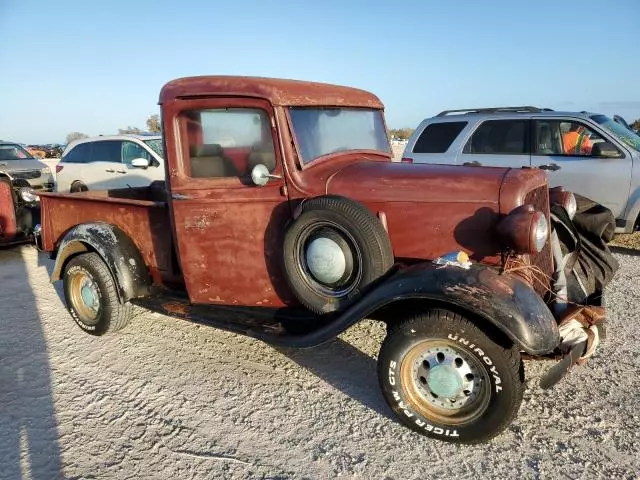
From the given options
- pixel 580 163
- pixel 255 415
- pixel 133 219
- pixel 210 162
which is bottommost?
pixel 255 415

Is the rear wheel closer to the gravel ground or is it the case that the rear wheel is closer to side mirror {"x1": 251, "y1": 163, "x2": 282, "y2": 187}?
the gravel ground

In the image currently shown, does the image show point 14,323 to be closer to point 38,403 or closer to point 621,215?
point 38,403

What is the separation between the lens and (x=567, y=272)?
3502 mm

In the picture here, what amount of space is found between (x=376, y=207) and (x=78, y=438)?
2313 millimetres

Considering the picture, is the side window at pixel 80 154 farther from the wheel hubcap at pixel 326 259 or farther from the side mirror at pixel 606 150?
the side mirror at pixel 606 150

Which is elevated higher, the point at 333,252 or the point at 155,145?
the point at 155,145

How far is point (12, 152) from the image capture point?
12320mm

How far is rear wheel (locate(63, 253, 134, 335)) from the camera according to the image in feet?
13.1

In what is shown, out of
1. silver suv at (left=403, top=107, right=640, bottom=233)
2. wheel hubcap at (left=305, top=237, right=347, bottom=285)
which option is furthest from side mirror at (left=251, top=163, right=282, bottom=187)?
silver suv at (left=403, top=107, right=640, bottom=233)

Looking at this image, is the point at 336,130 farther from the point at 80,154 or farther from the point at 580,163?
the point at 80,154

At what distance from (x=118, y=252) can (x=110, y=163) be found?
260 inches

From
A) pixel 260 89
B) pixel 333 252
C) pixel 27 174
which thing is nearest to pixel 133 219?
pixel 260 89

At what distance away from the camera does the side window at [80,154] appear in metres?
10.1

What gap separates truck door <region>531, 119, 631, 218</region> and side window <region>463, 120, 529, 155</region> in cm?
17
